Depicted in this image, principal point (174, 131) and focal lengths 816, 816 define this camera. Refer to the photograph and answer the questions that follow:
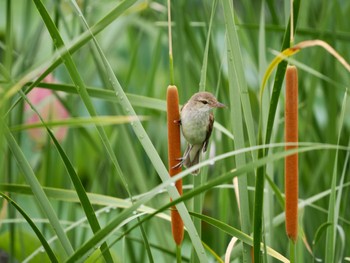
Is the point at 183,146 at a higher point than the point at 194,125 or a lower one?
lower

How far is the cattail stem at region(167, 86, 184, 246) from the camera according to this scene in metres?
1.17

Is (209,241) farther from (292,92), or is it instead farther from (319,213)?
(292,92)

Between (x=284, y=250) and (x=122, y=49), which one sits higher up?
(x=122, y=49)

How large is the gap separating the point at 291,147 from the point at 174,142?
18 centimetres

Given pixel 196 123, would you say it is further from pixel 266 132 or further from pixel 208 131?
pixel 266 132

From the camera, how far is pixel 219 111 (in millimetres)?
2012

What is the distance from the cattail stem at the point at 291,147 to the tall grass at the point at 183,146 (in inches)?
0.8

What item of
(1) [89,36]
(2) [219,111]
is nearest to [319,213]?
(2) [219,111]

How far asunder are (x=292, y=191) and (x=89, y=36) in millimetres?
374

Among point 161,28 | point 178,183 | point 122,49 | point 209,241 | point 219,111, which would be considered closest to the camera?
point 178,183

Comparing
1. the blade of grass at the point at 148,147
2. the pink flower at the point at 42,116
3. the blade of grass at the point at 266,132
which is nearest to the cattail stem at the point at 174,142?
the blade of grass at the point at 148,147

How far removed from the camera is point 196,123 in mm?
1433

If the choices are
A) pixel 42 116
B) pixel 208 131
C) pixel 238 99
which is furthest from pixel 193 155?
pixel 42 116

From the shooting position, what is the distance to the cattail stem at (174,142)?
117 centimetres
